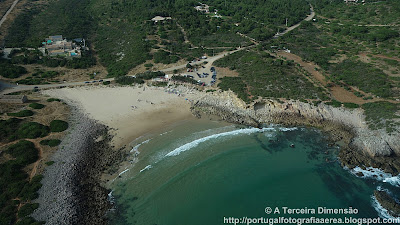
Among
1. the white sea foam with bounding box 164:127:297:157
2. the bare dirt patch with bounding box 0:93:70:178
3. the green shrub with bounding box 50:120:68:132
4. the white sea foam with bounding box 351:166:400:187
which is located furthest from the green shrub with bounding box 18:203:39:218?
the white sea foam with bounding box 351:166:400:187

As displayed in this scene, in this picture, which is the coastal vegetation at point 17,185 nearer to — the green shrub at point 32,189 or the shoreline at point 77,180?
the green shrub at point 32,189

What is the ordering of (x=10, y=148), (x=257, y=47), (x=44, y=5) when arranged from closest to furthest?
(x=10, y=148), (x=257, y=47), (x=44, y=5)

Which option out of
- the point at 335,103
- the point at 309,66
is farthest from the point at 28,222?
the point at 309,66

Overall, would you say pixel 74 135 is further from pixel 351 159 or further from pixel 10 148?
pixel 351 159

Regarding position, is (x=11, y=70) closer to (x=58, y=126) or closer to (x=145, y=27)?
(x=58, y=126)

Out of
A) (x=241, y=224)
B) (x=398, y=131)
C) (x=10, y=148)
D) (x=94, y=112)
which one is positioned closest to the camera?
(x=241, y=224)

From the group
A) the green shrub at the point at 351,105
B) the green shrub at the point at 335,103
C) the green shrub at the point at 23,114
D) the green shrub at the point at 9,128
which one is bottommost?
the green shrub at the point at 351,105

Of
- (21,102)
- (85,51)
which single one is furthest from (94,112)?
(85,51)

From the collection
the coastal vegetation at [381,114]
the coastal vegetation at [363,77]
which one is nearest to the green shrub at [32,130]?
the coastal vegetation at [381,114]
